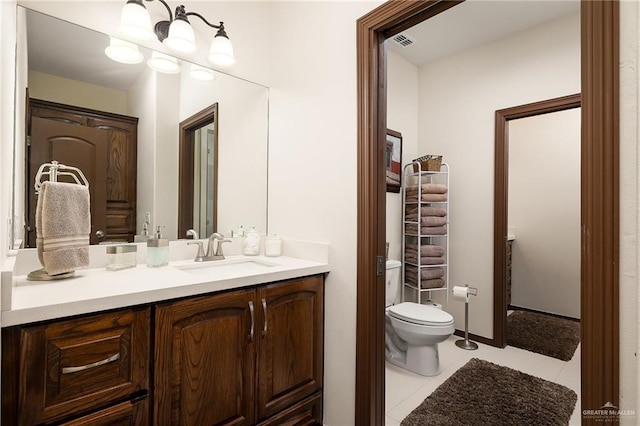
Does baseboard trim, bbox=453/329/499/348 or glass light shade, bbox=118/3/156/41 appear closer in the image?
glass light shade, bbox=118/3/156/41

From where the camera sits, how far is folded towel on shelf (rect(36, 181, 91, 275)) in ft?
3.62

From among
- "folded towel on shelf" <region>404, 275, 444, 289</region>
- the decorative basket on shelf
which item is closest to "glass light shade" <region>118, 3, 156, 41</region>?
the decorative basket on shelf

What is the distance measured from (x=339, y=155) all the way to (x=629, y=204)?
109 cm

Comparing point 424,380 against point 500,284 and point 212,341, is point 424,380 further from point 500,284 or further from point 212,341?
point 212,341

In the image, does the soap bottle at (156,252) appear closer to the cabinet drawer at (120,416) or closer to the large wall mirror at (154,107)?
the large wall mirror at (154,107)

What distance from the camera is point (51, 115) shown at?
1.36 meters

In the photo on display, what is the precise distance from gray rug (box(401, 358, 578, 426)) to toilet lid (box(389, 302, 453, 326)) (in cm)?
41

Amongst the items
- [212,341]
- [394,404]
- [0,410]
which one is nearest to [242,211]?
[212,341]

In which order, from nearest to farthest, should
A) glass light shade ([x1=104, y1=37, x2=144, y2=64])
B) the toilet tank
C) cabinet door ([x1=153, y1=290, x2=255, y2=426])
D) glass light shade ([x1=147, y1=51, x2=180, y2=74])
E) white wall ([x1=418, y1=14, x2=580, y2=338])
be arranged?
cabinet door ([x1=153, y1=290, x2=255, y2=426]) < glass light shade ([x1=104, y1=37, x2=144, y2=64]) < glass light shade ([x1=147, y1=51, x2=180, y2=74]) < white wall ([x1=418, y1=14, x2=580, y2=338]) < the toilet tank

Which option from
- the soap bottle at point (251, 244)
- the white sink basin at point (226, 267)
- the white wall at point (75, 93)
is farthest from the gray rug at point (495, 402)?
the white wall at point (75, 93)

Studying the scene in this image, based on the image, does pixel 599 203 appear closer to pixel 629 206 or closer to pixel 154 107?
pixel 629 206

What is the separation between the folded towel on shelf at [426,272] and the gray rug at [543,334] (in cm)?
84

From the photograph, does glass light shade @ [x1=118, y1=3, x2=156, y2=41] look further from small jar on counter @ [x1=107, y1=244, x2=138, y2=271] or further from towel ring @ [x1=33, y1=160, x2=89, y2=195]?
small jar on counter @ [x1=107, y1=244, x2=138, y2=271]

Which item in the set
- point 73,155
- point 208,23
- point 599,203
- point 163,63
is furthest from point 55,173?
point 599,203
